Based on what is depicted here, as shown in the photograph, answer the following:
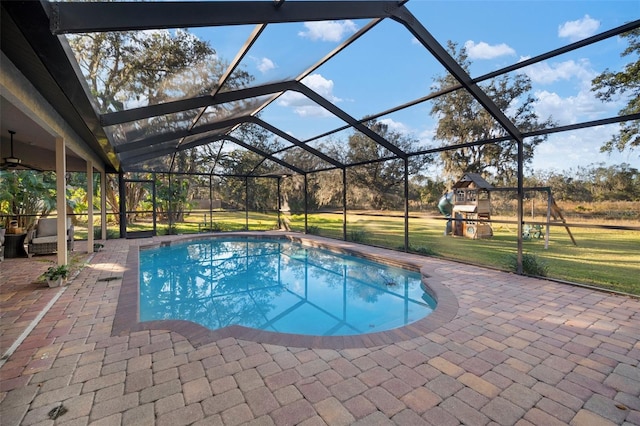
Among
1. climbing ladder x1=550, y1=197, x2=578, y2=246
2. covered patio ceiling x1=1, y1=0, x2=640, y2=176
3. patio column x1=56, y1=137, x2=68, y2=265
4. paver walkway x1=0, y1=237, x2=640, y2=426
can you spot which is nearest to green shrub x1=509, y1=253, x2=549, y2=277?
climbing ladder x1=550, y1=197, x2=578, y2=246

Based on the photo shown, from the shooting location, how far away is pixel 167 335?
3.10 m

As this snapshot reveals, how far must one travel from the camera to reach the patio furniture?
7.35 meters

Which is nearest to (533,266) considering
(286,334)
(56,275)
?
(286,334)

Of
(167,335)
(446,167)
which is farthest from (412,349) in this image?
(446,167)

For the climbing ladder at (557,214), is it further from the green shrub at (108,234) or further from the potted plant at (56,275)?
the green shrub at (108,234)

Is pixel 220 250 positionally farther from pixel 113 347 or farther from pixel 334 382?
pixel 334 382

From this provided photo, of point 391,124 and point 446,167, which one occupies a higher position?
point 391,124

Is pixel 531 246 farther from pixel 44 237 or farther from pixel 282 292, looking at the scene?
pixel 44 237

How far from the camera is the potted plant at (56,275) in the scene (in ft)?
15.4

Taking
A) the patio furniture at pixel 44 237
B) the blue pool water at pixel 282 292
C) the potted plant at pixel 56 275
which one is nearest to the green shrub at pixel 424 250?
the blue pool water at pixel 282 292

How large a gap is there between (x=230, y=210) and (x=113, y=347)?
1114 centimetres

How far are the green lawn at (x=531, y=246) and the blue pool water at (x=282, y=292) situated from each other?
1632 mm

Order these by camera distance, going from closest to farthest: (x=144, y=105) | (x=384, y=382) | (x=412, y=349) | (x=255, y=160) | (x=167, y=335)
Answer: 1. (x=384, y=382)
2. (x=412, y=349)
3. (x=167, y=335)
4. (x=144, y=105)
5. (x=255, y=160)

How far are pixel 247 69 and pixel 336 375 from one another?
447cm
